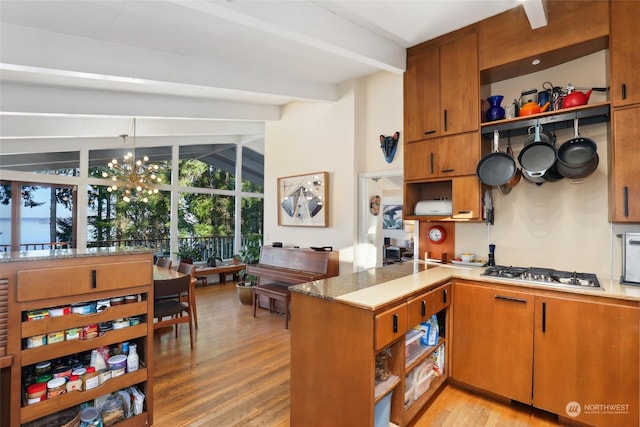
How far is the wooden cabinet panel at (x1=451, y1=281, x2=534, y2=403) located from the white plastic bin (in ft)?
2.82

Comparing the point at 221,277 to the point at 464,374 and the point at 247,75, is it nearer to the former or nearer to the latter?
the point at 247,75

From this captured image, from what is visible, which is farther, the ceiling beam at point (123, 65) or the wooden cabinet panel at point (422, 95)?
the wooden cabinet panel at point (422, 95)

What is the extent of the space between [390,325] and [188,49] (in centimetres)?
313

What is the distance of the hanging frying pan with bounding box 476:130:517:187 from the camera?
2535 mm

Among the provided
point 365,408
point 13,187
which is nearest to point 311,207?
point 365,408

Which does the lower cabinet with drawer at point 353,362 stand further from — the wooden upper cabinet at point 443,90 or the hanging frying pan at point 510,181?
the wooden upper cabinet at point 443,90

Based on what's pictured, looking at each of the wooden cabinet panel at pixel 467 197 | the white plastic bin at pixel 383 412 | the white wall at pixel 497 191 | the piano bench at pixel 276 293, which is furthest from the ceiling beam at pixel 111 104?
the white plastic bin at pixel 383 412

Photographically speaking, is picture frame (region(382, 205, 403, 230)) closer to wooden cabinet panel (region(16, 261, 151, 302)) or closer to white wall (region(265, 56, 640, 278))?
white wall (region(265, 56, 640, 278))

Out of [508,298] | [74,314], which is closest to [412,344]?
[508,298]

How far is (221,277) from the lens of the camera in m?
6.77

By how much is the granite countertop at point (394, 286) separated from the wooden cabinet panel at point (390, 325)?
0.23ft

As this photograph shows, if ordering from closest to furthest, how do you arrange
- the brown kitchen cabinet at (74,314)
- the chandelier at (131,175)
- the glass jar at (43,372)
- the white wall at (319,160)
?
1. the brown kitchen cabinet at (74,314)
2. the glass jar at (43,372)
3. the white wall at (319,160)
4. the chandelier at (131,175)

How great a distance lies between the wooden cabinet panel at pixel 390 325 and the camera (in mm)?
1619

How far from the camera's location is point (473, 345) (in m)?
2.35
